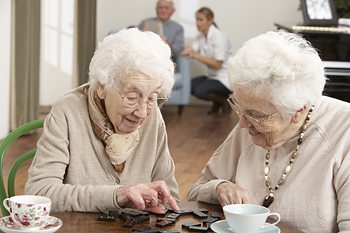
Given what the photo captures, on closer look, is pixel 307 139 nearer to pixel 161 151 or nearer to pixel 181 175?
pixel 161 151

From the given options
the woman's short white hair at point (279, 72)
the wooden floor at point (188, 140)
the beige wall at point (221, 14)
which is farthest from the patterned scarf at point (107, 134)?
the beige wall at point (221, 14)

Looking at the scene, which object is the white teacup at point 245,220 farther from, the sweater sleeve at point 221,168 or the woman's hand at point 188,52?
the woman's hand at point 188,52

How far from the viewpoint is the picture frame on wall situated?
19.0 ft

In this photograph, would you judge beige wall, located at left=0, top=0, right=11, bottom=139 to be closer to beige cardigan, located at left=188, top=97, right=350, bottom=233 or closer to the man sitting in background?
the man sitting in background

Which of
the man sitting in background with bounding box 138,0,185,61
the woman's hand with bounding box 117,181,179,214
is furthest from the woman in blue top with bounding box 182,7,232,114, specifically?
the woman's hand with bounding box 117,181,179,214

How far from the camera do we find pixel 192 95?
10492 millimetres

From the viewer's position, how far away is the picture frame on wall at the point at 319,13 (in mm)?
5797

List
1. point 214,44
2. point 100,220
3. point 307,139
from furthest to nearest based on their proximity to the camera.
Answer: point 214,44, point 307,139, point 100,220

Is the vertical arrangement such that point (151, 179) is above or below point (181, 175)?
above

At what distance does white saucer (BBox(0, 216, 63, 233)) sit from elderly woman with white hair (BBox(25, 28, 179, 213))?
0.26 m

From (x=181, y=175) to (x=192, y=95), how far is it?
419cm

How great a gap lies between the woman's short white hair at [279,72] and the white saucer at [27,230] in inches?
24.6

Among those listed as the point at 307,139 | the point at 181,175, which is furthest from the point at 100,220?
the point at 181,175

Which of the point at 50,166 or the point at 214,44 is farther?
the point at 214,44
